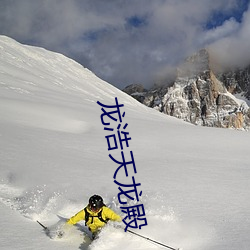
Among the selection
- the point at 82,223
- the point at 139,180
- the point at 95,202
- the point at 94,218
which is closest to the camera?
the point at 95,202

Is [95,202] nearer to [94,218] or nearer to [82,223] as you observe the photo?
[94,218]

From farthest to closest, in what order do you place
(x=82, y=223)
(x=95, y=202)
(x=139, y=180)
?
(x=139, y=180)
(x=82, y=223)
(x=95, y=202)

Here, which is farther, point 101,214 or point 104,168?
point 104,168

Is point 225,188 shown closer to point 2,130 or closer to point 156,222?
point 156,222

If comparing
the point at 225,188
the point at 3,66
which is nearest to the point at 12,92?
the point at 3,66

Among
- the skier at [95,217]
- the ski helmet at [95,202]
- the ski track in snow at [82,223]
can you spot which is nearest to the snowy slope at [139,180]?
the ski track in snow at [82,223]

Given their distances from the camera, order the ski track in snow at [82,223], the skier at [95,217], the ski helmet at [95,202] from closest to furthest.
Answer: the ski track in snow at [82,223], the ski helmet at [95,202], the skier at [95,217]

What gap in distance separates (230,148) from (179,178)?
18.2ft

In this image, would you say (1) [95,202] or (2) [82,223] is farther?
(2) [82,223]

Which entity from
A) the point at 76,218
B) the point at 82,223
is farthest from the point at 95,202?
the point at 82,223

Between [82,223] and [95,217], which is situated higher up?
[95,217]

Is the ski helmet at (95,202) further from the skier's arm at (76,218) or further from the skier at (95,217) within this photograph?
the skier's arm at (76,218)

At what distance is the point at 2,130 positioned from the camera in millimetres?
13078

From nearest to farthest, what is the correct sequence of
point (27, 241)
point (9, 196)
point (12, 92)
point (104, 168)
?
point (27, 241)
point (9, 196)
point (104, 168)
point (12, 92)
